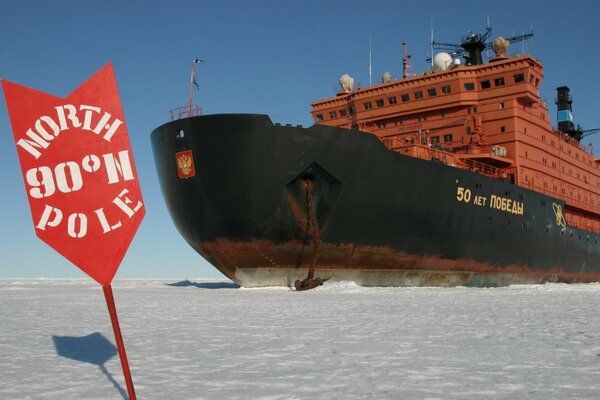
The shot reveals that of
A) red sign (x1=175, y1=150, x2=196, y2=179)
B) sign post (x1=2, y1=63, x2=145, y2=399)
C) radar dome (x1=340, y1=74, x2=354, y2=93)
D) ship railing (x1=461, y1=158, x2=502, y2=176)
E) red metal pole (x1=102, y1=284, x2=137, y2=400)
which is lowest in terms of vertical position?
red metal pole (x1=102, y1=284, x2=137, y2=400)

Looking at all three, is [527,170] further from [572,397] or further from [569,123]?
[572,397]

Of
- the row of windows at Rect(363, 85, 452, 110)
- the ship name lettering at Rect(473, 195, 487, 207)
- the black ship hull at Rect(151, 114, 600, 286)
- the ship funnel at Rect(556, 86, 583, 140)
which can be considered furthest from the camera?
the ship funnel at Rect(556, 86, 583, 140)

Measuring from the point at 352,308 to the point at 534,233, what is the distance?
13.5 metres

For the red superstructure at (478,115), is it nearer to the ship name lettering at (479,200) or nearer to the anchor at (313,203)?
the ship name lettering at (479,200)

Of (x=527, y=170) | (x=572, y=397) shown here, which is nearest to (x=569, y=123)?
(x=527, y=170)

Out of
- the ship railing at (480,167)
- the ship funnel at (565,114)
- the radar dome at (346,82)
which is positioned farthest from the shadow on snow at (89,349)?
the ship funnel at (565,114)

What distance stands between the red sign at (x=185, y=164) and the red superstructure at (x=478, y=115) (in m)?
7.82

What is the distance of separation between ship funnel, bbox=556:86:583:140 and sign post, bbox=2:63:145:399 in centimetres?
3459

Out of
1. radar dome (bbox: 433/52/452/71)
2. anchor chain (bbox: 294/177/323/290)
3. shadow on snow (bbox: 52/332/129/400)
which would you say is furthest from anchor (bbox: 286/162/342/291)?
radar dome (bbox: 433/52/452/71)

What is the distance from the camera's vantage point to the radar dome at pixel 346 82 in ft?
80.4

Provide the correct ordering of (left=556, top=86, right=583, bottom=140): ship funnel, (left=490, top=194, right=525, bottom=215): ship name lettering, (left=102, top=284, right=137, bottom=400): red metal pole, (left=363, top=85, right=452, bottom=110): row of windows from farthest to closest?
1. (left=556, top=86, right=583, bottom=140): ship funnel
2. (left=363, top=85, right=452, bottom=110): row of windows
3. (left=490, top=194, right=525, bottom=215): ship name lettering
4. (left=102, top=284, right=137, bottom=400): red metal pole

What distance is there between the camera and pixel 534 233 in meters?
19.9

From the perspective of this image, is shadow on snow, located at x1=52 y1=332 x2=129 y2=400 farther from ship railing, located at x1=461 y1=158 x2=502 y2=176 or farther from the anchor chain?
ship railing, located at x1=461 y1=158 x2=502 y2=176

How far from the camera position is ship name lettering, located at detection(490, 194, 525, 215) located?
17.8 metres
